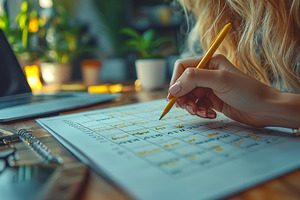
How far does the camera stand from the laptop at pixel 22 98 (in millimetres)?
638

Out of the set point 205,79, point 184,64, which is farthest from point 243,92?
point 184,64

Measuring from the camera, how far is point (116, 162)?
0.30 m

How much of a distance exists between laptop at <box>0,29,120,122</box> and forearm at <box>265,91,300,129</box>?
1.54ft

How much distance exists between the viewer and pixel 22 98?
0.76m

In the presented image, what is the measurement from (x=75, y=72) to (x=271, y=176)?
69.8 inches

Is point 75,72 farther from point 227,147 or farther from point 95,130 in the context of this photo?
point 227,147

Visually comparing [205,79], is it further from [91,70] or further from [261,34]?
[91,70]

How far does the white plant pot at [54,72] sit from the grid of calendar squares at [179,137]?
891mm

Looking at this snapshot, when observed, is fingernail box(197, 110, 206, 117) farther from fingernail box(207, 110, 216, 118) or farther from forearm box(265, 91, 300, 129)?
forearm box(265, 91, 300, 129)

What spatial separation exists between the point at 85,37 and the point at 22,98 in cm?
119

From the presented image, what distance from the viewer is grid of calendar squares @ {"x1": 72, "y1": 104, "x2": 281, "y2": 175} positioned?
303 mm

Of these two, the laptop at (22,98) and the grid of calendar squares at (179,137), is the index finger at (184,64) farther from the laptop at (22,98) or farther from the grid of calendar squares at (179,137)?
the laptop at (22,98)

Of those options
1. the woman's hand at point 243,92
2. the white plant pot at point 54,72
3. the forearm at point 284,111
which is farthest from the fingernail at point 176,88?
the white plant pot at point 54,72

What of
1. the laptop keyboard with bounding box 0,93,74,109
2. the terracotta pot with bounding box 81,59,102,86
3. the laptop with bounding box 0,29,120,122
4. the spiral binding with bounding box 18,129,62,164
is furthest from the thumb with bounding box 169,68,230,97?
the terracotta pot with bounding box 81,59,102,86
